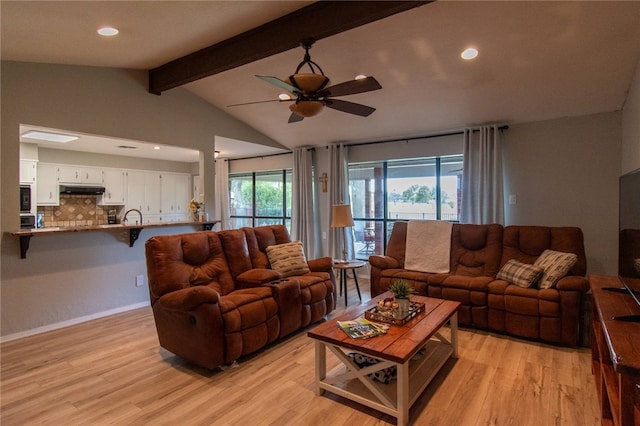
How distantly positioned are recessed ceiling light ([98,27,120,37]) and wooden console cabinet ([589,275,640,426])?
12.7 feet

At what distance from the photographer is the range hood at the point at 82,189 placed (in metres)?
5.96

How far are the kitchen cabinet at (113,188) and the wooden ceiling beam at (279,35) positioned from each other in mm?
3439

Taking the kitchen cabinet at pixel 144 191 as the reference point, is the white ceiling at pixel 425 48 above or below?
above

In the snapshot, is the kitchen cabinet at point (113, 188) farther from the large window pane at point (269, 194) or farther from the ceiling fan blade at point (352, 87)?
the ceiling fan blade at point (352, 87)

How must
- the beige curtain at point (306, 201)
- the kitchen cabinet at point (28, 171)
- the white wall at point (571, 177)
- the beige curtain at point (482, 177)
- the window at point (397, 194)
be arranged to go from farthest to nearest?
the beige curtain at point (306, 201)
the kitchen cabinet at point (28, 171)
the window at point (397, 194)
the beige curtain at point (482, 177)
the white wall at point (571, 177)

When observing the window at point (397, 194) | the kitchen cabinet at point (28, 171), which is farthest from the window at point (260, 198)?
the kitchen cabinet at point (28, 171)

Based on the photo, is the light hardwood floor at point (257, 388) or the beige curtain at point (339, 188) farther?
the beige curtain at point (339, 188)

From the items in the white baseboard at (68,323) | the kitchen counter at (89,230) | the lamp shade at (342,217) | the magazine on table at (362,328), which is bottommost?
the white baseboard at (68,323)

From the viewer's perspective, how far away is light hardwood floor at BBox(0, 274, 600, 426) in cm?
210

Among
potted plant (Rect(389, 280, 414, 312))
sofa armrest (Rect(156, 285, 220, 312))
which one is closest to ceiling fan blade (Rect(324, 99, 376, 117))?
potted plant (Rect(389, 280, 414, 312))

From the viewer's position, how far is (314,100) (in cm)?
266

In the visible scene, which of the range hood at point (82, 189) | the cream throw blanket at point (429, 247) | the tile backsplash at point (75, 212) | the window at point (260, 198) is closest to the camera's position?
the cream throw blanket at point (429, 247)

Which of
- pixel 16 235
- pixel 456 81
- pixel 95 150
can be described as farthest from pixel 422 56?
pixel 95 150

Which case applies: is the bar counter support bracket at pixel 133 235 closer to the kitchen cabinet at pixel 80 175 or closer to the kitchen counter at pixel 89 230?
the kitchen counter at pixel 89 230
